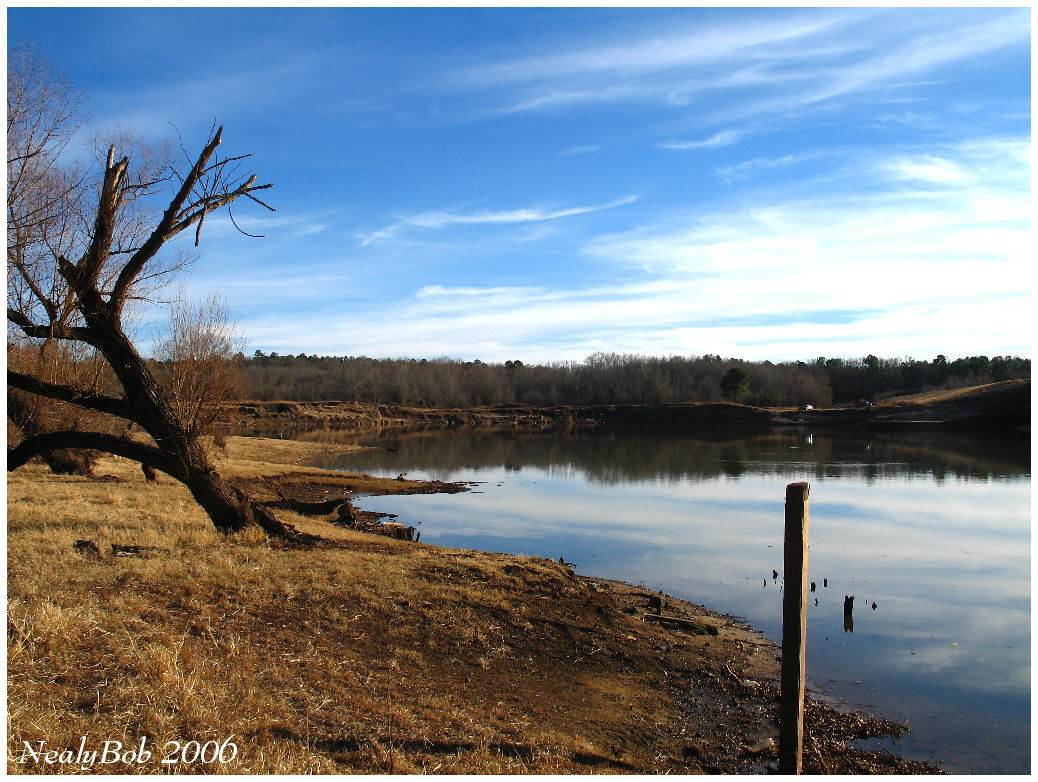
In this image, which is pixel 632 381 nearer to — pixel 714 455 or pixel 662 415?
pixel 662 415

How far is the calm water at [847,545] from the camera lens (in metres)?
9.79

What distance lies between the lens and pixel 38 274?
10422 mm

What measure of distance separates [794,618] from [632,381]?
10896 cm

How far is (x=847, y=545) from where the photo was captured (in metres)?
19.0

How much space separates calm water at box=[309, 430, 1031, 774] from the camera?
9.79 m

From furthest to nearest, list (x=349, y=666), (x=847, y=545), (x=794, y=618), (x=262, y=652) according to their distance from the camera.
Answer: (x=847, y=545) → (x=349, y=666) → (x=262, y=652) → (x=794, y=618)

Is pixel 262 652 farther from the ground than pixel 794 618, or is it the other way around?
pixel 794 618

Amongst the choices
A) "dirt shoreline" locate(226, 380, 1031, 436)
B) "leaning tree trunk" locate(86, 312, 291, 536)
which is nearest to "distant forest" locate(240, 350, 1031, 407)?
"dirt shoreline" locate(226, 380, 1031, 436)

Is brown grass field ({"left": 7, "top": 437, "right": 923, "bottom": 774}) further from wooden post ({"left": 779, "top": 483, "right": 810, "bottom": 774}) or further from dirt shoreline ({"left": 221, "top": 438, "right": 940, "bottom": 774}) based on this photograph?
wooden post ({"left": 779, "top": 483, "right": 810, "bottom": 774})

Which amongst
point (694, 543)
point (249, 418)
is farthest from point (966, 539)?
point (249, 418)

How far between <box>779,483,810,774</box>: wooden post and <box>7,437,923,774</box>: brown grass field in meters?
1.16

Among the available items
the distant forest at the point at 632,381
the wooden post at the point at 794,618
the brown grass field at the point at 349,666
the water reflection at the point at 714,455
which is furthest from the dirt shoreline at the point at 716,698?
the distant forest at the point at 632,381

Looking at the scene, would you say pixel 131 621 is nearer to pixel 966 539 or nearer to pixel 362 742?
pixel 362 742

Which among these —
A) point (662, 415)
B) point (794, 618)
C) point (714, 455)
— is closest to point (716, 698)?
point (794, 618)
